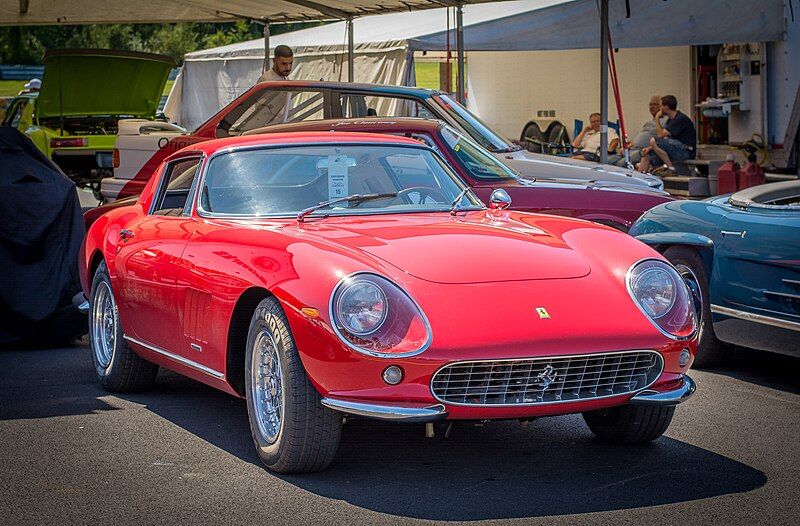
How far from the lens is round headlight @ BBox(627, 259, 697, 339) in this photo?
4.95 metres

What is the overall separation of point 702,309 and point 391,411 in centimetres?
304

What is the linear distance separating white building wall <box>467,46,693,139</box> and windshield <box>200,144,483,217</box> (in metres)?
14.1

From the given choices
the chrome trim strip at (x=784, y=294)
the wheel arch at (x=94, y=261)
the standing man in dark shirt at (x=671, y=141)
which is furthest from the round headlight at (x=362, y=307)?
the standing man in dark shirt at (x=671, y=141)

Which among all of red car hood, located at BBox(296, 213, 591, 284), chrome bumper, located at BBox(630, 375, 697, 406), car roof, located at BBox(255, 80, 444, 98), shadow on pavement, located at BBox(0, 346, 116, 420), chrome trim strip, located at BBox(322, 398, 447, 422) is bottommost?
shadow on pavement, located at BBox(0, 346, 116, 420)

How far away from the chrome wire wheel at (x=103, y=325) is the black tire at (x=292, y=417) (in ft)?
6.68

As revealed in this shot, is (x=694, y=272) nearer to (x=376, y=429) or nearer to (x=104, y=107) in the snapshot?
(x=376, y=429)

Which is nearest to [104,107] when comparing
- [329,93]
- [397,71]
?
[397,71]

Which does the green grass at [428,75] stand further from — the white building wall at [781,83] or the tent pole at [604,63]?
the tent pole at [604,63]

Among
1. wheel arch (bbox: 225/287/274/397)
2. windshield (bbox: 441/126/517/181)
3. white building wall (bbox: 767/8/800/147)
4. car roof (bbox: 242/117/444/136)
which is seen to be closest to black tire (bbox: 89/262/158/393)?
wheel arch (bbox: 225/287/274/397)

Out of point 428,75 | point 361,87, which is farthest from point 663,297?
point 428,75

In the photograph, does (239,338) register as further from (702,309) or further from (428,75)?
(428,75)

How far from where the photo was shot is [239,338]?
17.4 feet

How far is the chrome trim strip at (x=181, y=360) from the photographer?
539cm

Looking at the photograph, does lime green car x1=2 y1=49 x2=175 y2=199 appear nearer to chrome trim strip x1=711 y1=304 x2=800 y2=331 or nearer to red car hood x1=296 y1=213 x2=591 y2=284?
chrome trim strip x1=711 y1=304 x2=800 y2=331
